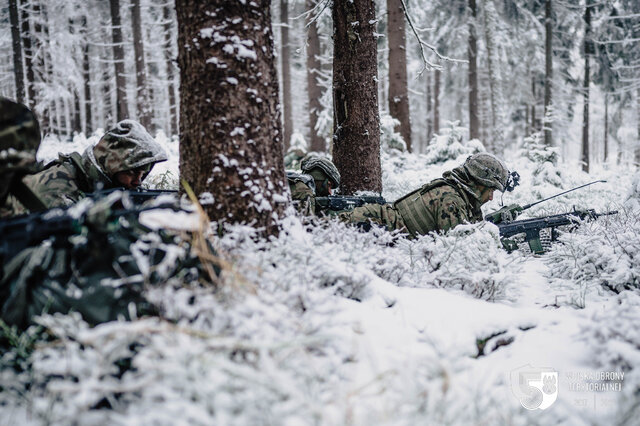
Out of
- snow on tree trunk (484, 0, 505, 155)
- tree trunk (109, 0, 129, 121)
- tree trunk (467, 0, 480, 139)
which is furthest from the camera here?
tree trunk (467, 0, 480, 139)

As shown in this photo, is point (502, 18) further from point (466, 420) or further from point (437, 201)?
point (466, 420)

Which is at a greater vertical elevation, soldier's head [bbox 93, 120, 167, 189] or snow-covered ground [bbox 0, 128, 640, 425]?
soldier's head [bbox 93, 120, 167, 189]

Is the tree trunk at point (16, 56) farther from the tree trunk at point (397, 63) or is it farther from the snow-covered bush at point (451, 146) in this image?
the snow-covered bush at point (451, 146)

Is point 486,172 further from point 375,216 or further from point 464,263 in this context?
point 464,263

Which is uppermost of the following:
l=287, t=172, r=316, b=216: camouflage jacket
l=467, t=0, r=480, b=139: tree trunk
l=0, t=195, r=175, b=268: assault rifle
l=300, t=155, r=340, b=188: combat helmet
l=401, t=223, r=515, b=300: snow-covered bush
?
l=467, t=0, r=480, b=139: tree trunk

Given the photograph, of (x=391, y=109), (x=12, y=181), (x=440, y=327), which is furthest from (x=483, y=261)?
(x=391, y=109)

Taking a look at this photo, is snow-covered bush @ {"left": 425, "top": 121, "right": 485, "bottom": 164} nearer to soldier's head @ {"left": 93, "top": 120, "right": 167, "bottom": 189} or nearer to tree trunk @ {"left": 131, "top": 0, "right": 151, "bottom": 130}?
soldier's head @ {"left": 93, "top": 120, "right": 167, "bottom": 189}

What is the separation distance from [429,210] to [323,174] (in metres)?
1.48

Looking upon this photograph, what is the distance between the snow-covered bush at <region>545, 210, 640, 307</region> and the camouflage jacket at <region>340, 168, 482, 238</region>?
98 centimetres

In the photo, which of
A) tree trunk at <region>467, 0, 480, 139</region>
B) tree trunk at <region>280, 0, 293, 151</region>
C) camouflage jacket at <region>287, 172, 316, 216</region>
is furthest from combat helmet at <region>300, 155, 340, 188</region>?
tree trunk at <region>467, 0, 480, 139</region>

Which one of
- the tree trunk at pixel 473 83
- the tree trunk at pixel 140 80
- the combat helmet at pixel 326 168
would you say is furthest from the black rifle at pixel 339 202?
the tree trunk at pixel 473 83

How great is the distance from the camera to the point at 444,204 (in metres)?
4.33

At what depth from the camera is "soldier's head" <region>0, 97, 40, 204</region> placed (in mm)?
1823

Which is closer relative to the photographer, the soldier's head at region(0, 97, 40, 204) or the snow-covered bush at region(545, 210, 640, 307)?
the soldier's head at region(0, 97, 40, 204)
